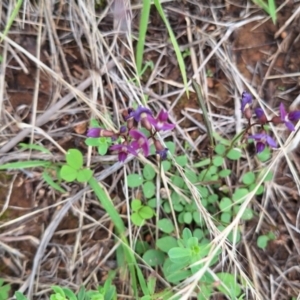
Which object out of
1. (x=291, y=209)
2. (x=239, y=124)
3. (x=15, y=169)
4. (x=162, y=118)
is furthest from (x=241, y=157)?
(x=15, y=169)

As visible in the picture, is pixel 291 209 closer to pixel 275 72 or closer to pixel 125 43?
pixel 275 72

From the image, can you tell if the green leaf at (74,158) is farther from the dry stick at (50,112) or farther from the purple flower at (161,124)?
the purple flower at (161,124)

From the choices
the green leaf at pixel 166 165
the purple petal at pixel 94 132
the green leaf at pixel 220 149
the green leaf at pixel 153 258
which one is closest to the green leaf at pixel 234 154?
the green leaf at pixel 220 149

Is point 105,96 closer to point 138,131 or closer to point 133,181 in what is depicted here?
point 133,181

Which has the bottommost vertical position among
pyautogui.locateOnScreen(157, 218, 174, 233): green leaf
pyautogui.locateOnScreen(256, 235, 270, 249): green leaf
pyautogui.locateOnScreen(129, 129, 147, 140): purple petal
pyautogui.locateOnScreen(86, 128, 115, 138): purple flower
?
pyautogui.locateOnScreen(256, 235, 270, 249): green leaf

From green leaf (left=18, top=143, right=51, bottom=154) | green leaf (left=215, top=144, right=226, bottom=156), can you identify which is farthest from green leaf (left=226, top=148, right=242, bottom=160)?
green leaf (left=18, top=143, right=51, bottom=154)

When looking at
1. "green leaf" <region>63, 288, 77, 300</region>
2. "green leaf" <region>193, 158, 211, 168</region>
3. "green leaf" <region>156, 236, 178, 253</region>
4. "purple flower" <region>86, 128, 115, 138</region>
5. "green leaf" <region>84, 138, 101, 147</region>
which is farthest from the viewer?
"green leaf" <region>193, 158, 211, 168</region>

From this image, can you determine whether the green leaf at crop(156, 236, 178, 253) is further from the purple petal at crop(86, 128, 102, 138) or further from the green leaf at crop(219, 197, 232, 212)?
the purple petal at crop(86, 128, 102, 138)
